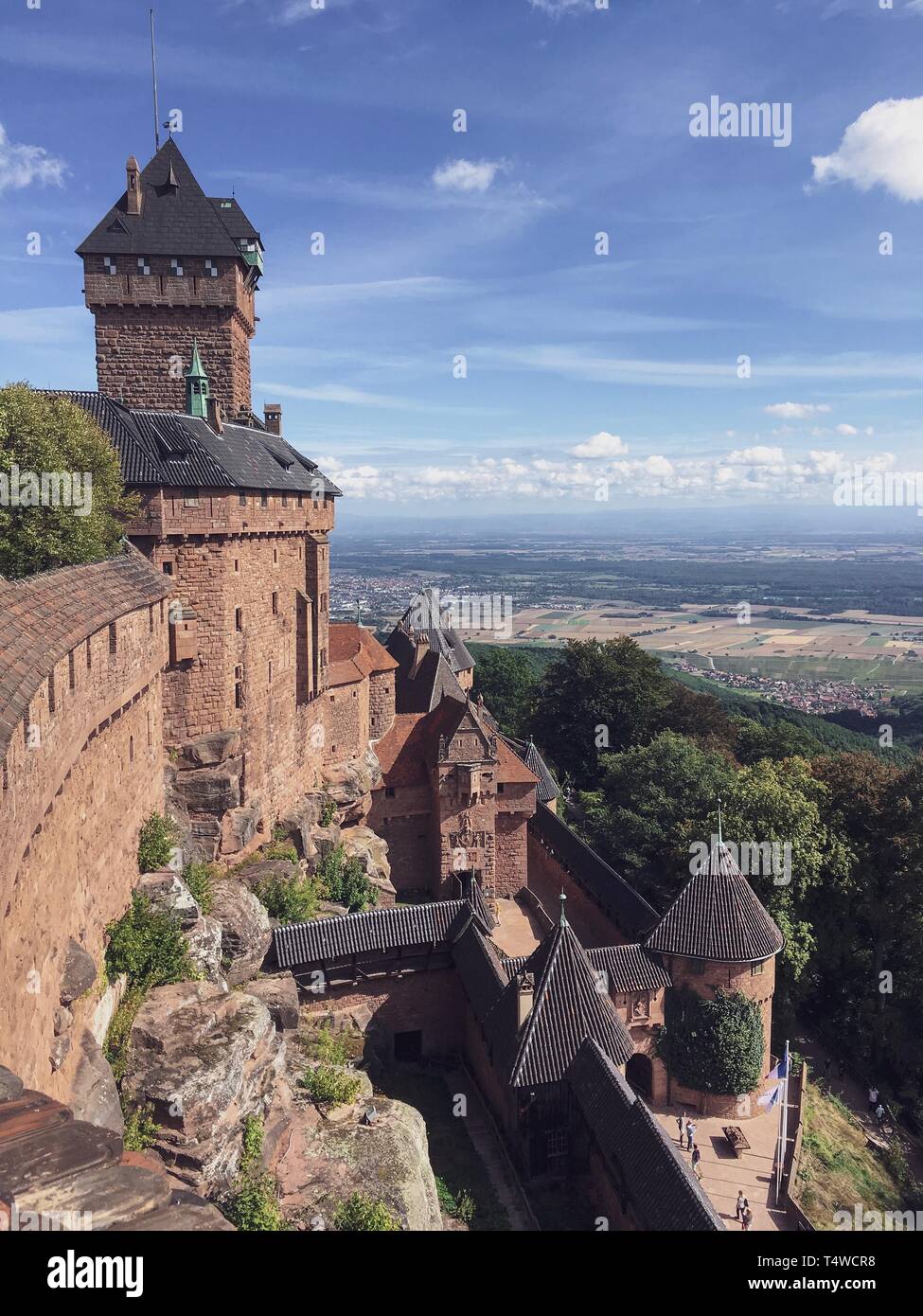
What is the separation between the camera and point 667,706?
49062 millimetres

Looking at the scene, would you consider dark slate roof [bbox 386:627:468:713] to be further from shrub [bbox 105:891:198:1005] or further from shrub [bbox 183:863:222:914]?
shrub [bbox 105:891:198:1005]

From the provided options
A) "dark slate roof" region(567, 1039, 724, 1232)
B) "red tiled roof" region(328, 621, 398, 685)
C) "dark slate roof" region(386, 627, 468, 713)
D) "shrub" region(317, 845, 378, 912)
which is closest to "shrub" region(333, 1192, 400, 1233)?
"dark slate roof" region(567, 1039, 724, 1232)

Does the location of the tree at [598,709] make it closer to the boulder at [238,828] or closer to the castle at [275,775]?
the castle at [275,775]

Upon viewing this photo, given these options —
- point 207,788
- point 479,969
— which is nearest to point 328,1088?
point 479,969

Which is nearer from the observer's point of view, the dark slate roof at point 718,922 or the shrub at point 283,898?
the shrub at point 283,898

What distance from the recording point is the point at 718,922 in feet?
74.0

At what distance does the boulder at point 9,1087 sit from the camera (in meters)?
5.19

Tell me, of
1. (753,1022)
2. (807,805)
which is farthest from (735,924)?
(807,805)

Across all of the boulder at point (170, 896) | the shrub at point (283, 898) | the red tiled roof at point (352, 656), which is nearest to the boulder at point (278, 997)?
the shrub at point (283, 898)

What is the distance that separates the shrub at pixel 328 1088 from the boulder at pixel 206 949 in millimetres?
3103

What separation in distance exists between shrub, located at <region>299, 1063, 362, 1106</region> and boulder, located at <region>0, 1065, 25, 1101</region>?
1299cm

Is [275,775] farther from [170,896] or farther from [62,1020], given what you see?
[62,1020]

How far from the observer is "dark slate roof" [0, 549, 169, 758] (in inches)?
332

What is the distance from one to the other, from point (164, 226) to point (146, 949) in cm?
2178
